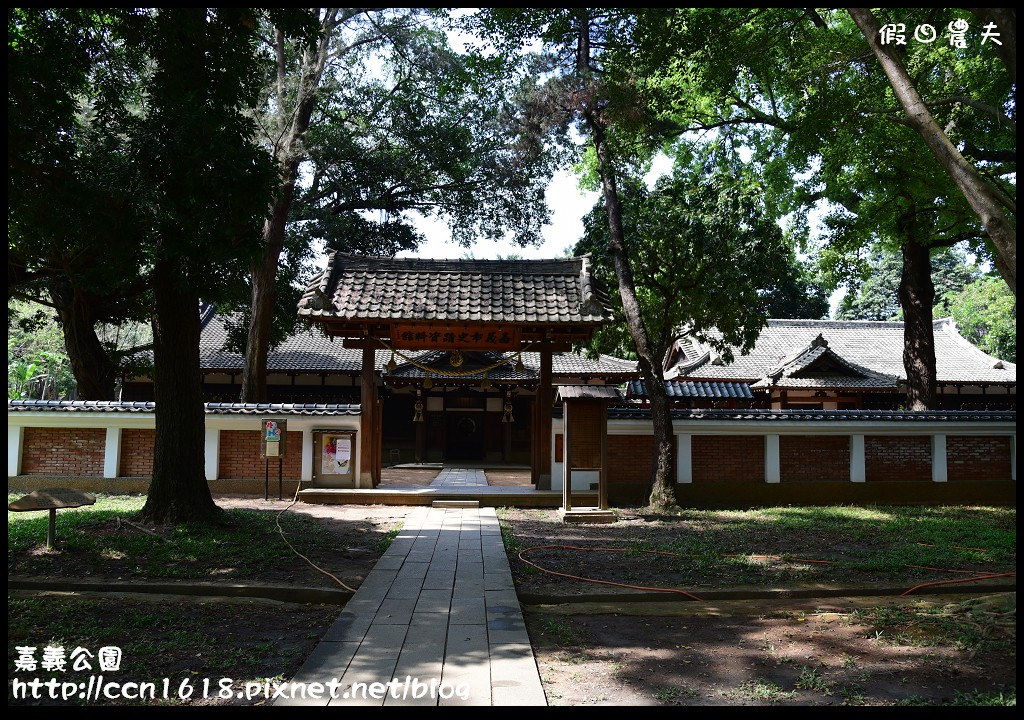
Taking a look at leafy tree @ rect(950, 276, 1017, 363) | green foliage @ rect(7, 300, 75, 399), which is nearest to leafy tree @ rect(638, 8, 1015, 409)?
leafy tree @ rect(950, 276, 1017, 363)

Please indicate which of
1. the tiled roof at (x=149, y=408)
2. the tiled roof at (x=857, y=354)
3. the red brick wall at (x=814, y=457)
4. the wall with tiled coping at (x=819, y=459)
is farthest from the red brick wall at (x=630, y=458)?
the tiled roof at (x=857, y=354)

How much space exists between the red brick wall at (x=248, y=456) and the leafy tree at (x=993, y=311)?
30.8 meters

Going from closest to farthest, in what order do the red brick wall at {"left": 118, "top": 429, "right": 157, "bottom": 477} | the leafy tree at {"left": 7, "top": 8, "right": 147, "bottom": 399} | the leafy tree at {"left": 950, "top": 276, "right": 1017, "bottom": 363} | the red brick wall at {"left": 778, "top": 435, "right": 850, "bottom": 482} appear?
the leafy tree at {"left": 7, "top": 8, "right": 147, "bottom": 399} → the red brick wall at {"left": 118, "top": 429, "right": 157, "bottom": 477} → the red brick wall at {"left": 778, "top": 435, "right": 850, "bottom": 482} → the leafy tree at {"left": 950, "top": 276, "right": 1017, "bottom": 363}

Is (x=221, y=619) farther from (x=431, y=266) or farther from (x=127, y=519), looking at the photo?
(x=431, y=266)

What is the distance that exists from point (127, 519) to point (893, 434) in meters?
13.2

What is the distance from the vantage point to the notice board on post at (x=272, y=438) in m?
12.2

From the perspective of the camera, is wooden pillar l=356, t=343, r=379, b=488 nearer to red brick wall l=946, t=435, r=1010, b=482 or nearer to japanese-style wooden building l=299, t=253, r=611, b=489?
japanese-style wooden building l=299, t=253, r=611, b=489

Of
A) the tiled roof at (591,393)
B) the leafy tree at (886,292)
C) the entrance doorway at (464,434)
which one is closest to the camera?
the tiled roof at (591,393)

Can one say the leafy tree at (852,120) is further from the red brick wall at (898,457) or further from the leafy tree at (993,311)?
the leafy tree at (993,311)

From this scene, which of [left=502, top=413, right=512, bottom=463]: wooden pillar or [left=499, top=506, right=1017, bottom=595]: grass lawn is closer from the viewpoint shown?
[left=499, top=506, right=1017, bottom=595]: grass lawn

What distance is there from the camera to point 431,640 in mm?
4766

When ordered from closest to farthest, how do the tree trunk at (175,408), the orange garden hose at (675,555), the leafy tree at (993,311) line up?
the orange garden hose at (675,555) → the tree trunk at (175,408) → the leafy tree at (993,311)

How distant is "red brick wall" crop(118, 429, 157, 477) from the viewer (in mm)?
12820

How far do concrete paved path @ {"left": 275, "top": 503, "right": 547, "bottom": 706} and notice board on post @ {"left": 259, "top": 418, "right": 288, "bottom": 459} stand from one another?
5310 mm
